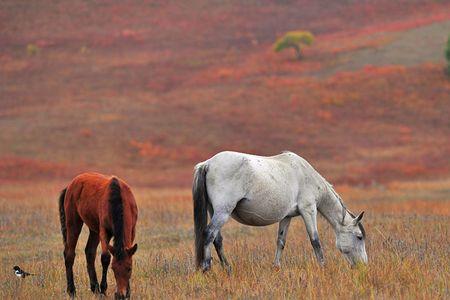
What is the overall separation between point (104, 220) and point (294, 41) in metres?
54.1

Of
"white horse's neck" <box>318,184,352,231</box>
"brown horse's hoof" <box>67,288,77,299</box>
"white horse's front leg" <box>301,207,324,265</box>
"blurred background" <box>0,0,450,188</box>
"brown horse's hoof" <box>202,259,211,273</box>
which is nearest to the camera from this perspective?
"brown horse's hoof" <box>67,288,77,299</box>

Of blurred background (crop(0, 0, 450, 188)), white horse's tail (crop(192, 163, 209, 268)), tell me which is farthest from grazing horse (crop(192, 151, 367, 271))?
blurred background (crop(0, 0, 450, 188))

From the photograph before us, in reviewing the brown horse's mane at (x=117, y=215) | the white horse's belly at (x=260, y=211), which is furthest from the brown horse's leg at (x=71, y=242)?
the white horse's belly at (x=260, y=211)

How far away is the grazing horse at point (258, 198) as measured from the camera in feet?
34.6

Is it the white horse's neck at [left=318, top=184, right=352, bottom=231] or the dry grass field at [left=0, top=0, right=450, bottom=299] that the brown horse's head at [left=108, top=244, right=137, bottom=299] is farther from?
the white horse's neck at [left=318, top=184, right=352, bottom=231]

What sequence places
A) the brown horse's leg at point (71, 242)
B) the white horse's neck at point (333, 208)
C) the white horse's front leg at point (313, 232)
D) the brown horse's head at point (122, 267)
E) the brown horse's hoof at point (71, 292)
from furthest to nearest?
the white horse's neck at point (333, 208)
the white horse's front leg at point (313, 232)
the brown horse's leg at point (71, 242)
the brown horse's hoof at point (71, 292)
the brown horse's head at point (122, 267)

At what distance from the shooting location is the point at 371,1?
7525 centimetres

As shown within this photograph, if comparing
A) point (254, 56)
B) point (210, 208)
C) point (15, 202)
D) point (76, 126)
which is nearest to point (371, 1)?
point (254, 56)

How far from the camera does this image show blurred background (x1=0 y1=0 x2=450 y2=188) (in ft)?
141

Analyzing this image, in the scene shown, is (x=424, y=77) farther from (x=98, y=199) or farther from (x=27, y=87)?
(x=98, y=199)

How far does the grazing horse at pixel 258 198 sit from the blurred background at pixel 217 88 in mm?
25883

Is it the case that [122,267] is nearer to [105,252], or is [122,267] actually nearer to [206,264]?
[105,252]

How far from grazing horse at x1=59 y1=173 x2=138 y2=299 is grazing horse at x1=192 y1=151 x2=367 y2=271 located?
1544 mm

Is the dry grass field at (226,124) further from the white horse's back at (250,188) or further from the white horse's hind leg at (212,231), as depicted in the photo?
the white horse's back at (250,188)
